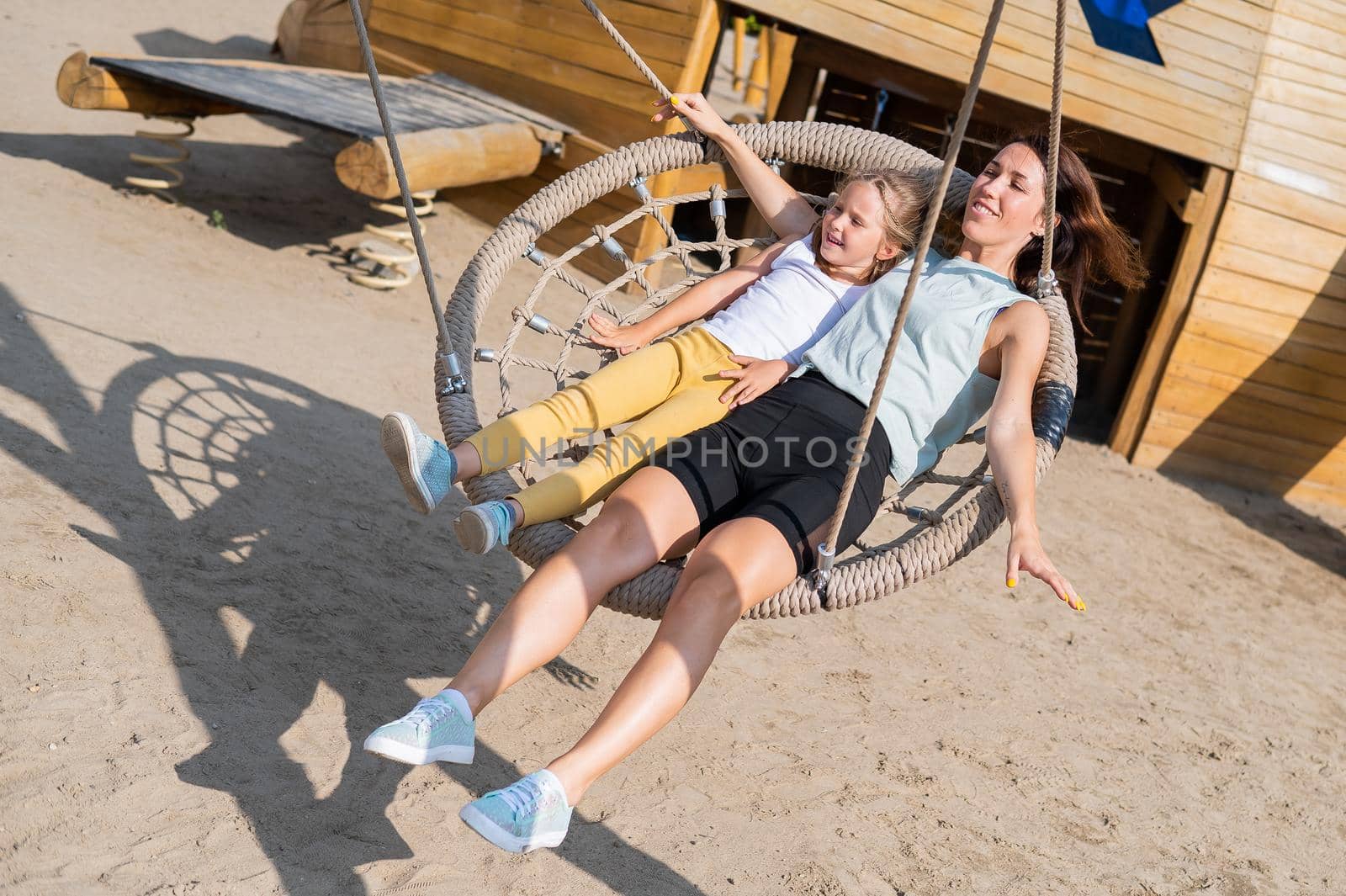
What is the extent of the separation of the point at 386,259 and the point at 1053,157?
10.2ft

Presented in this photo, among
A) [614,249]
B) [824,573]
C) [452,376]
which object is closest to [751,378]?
[824,573]

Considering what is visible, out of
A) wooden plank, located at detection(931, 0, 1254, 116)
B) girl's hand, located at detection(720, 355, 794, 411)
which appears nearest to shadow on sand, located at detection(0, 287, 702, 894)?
girl's hand, located at detection(720, 355, 794, 411)

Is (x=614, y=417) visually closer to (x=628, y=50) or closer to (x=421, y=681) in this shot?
(x=421, y=681)

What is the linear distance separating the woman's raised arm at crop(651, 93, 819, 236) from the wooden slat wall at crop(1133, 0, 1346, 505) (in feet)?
8.66

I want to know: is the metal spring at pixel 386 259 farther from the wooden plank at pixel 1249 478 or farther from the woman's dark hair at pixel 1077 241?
the wooden plank at pixel 1249 478

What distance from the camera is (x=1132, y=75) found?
4.57 m

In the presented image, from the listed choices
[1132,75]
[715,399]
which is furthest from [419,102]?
[715,399]

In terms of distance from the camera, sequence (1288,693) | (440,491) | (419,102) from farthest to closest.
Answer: (419,102) → (1288,693) → (440,491)

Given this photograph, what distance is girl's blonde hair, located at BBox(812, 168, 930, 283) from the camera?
95.1 inches

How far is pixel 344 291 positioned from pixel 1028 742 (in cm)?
302

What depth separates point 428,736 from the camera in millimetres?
1628

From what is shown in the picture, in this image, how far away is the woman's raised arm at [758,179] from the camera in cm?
261

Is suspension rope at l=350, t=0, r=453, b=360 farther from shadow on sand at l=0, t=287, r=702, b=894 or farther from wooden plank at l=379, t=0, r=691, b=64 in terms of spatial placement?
wooden plank at l=379, t=0, r=691, b=64

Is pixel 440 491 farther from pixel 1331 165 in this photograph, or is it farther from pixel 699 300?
pixel 1331 165
